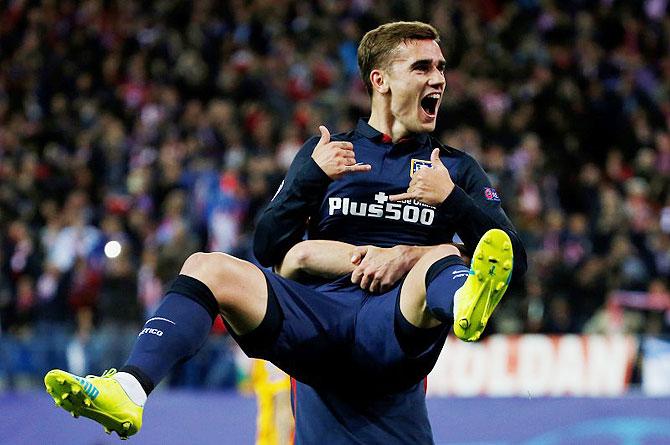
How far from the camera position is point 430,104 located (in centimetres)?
518

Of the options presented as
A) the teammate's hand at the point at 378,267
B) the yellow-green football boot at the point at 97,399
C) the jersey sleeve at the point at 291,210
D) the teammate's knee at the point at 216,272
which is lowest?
the yellow-green football boot at the point at 97,399

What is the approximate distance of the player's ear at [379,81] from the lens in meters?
5.25

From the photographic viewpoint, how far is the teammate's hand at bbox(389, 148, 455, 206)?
4.77 metres

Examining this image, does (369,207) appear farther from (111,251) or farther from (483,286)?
(111,251)

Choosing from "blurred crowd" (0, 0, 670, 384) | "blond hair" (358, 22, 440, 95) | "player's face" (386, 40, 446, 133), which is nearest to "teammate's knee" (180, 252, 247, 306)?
"player's face" (386, 40, 446, 133)

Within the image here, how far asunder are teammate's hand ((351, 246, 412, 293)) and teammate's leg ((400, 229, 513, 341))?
0.19 meters

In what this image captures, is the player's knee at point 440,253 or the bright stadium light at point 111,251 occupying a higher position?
the bright stadium light at point 111,251

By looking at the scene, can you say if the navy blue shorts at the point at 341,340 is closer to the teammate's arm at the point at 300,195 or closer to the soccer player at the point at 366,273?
the soccer player at the point at 366,273

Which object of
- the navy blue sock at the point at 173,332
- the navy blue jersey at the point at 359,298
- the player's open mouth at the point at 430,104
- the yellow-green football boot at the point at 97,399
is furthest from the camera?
the player's open mouth at the point at 430,104

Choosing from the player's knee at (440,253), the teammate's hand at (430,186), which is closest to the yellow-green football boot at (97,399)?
the player's knee at (440,253)

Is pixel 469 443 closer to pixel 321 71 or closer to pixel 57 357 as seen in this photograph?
pixel 57 357

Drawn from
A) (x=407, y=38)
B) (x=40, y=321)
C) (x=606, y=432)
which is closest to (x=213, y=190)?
(x=40, y=321)

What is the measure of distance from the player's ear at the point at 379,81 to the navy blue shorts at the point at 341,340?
3.08 ft

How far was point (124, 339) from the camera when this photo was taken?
36.9 ft
